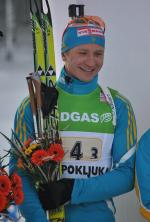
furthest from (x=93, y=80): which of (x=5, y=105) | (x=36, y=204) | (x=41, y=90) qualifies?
(x=5, y=105)

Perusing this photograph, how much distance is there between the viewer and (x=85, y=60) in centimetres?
196

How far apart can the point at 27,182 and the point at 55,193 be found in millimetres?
135

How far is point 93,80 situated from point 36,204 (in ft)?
1.93

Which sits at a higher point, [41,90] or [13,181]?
[41,90]

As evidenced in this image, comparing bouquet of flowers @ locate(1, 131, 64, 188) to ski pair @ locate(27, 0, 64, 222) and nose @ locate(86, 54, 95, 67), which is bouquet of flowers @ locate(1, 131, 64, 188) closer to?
ski pair @ locate(27, 0, 64, 222)

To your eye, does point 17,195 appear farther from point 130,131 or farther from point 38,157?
point 130,131

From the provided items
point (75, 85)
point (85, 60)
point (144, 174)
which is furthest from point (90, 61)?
point (144, 174)

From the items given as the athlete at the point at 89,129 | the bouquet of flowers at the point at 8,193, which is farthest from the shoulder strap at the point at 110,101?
the bouquet of flowers at the point at 8,193

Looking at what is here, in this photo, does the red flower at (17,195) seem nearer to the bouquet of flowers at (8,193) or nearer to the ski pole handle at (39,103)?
the bouquet of flowers at (8,193)

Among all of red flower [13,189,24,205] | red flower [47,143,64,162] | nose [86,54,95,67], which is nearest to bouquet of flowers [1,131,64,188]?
red flower [47,143,64,162]

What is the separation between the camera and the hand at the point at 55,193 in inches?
71.3

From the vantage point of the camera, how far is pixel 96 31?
202 centimetres

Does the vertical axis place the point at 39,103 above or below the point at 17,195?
above

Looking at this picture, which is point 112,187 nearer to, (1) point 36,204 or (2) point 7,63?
(1) point 36,204
